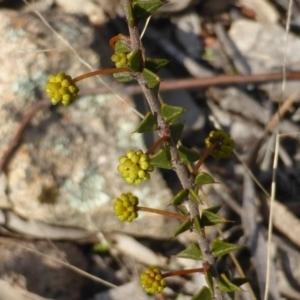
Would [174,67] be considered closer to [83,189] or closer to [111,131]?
[111,131]

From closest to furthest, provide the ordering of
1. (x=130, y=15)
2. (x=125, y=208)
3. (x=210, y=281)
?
1. (x=130, y=15)
2. (x=125, y=208)
3. (x=210, y=281)

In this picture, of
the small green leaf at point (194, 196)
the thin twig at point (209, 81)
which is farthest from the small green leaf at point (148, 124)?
the thin twig at point (209, 81)

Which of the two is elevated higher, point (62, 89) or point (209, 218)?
point (62, 89)

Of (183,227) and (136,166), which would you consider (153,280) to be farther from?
(136,166)

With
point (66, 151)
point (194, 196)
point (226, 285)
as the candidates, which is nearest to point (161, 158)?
point (194, 196)

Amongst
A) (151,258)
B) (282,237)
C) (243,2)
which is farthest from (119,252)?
(243,2)
